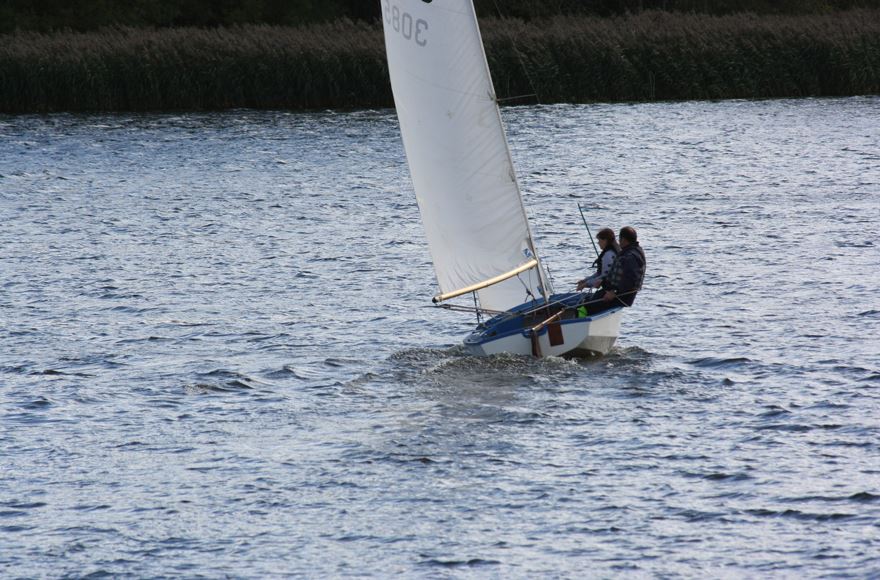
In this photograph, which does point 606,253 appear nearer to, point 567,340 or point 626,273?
point 626,273

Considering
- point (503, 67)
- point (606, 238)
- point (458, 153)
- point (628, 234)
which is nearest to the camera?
point (458, 153)

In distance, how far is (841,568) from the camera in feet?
47.5

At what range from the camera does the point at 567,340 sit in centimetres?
2183

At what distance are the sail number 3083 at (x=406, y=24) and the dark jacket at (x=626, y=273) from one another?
4463 mm

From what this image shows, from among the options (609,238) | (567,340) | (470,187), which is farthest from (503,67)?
(567,340)

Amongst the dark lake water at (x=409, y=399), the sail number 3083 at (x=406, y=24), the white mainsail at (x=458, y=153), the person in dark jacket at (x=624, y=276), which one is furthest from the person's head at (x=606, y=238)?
the sail number 3083 at (x=406, y=24)

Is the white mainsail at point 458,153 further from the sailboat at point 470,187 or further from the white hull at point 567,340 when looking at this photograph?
the white hull at point 567,340

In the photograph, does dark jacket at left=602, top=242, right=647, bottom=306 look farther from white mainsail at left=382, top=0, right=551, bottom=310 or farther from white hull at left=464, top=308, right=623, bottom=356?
white mainsail at left=382, top=0, right=551, bottom=310

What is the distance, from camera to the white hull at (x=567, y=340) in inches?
856

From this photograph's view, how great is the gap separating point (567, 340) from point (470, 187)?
2782 mm

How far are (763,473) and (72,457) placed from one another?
28.1 feet

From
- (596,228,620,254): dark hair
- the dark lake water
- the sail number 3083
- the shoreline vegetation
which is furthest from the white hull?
the shoreline vegetation

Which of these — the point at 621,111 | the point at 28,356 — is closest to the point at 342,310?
the point at 28,356

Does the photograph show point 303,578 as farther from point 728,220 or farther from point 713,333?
point 728,220
